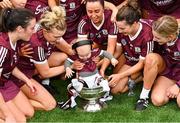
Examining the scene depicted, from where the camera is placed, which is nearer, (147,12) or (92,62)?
(92,62)

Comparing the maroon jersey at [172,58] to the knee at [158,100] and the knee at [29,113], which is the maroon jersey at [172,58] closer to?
the knee at [158,100]

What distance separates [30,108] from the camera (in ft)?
11.8

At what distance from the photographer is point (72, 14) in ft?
13.7

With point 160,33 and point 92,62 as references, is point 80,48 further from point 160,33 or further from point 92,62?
point 160,33

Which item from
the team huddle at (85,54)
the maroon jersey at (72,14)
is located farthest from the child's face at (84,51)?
the maroon jersey at (72,14)

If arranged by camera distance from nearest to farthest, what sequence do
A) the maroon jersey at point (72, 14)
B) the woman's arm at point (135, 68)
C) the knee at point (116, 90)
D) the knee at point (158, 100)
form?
1. the knee at point (158, 100)
2. the woman's arm at point (135, 68)
3. the knee at point (116, 90)
4. the maroon jersey at point (72, 14)

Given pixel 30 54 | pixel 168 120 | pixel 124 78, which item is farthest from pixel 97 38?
pixel 168 120

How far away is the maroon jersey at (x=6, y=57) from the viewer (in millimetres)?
3312

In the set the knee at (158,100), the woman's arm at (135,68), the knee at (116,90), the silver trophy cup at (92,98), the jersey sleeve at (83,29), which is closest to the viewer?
the silver trophy cup at (92,98)

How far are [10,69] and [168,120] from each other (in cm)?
124

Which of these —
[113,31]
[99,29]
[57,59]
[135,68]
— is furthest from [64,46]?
[135,68]

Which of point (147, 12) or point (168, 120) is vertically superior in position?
point (147, 12)

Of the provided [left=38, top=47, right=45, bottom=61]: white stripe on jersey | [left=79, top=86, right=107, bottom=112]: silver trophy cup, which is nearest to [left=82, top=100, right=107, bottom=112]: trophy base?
[left=79, top=86, right=107, bottom=112]: silver trophy cup

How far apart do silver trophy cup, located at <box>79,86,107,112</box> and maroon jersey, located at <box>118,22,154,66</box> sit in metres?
0.47
